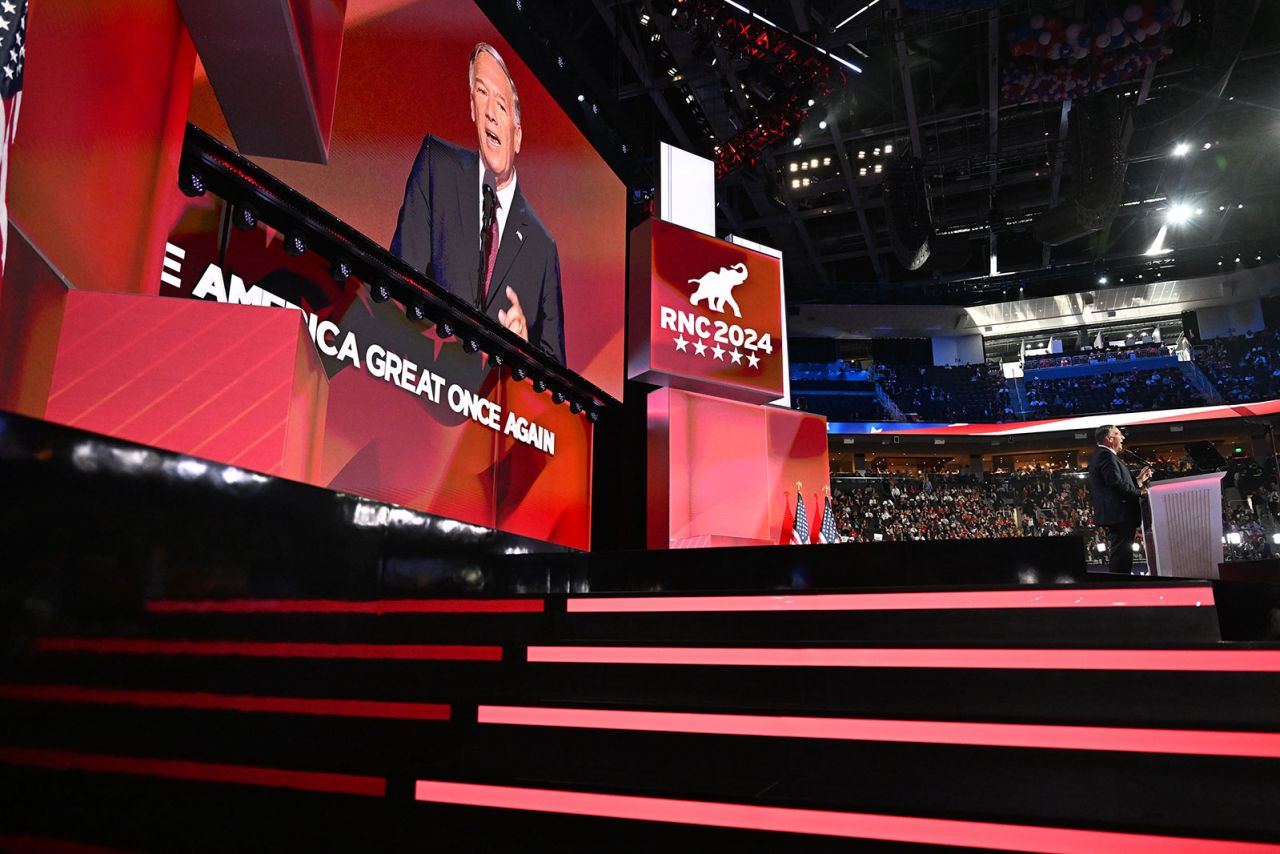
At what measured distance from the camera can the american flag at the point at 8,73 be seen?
157cm

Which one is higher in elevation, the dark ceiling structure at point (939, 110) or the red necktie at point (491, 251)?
the dark ceiling structure at point (939, 110)

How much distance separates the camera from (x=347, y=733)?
2.19 meters

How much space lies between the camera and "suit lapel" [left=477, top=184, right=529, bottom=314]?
18.2 ft

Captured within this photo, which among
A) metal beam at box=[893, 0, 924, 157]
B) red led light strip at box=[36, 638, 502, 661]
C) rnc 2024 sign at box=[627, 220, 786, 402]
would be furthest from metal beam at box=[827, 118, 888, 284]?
red led light strip at box=[36, 638, 502, 661]

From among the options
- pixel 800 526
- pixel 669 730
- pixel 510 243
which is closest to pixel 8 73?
pixel 669 730

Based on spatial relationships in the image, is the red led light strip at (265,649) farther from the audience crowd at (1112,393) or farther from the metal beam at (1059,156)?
the audience crowd at (1112,393)

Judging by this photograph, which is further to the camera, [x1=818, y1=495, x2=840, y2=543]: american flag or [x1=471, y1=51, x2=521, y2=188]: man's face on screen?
[x1=818, y1=495, x2=840, y2=543]: american flag

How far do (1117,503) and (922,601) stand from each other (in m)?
4.15

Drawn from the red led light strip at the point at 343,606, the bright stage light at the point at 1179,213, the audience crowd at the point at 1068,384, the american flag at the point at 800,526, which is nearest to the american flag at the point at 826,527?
the american flag at the point at 800,526

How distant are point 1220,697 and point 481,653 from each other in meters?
2.05

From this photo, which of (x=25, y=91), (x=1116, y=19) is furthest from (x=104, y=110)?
(x=1116, y=19)

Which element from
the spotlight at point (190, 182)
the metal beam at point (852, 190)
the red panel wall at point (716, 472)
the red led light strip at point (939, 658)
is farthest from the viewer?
the metal beam at point (852, 190)

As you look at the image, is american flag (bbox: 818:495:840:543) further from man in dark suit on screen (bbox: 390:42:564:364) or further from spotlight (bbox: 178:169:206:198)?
spotlight (bbox: 178:169:206:198)

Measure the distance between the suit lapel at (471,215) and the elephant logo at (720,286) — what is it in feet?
8.57
